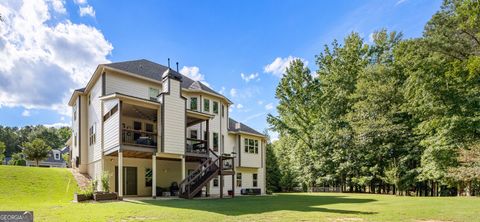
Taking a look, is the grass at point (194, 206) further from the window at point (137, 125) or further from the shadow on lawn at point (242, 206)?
the window at point (137, 125)

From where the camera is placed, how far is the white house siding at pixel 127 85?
1892cm

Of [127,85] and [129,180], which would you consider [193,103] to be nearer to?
[127,85]

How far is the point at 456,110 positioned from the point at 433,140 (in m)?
2.51

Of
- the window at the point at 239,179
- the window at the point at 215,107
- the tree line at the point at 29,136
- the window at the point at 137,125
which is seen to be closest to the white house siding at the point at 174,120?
the window at the point at 137,125

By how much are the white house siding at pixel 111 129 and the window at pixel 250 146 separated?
1137 centimetres

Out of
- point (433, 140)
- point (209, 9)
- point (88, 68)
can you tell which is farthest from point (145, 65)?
point (433, 140)

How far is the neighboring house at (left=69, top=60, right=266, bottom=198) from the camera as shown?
17016 mm

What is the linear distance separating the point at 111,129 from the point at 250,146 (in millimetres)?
12375

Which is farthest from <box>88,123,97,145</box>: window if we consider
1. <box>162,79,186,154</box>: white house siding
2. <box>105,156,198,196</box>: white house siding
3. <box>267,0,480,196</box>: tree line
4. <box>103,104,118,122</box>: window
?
<box>267,0,480,196</box>: tree line

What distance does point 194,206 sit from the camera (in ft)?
39.5

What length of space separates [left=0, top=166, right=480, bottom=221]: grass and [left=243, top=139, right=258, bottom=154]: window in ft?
29.7

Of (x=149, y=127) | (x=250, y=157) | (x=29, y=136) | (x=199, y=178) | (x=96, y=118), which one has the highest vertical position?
(x=96, y=118)

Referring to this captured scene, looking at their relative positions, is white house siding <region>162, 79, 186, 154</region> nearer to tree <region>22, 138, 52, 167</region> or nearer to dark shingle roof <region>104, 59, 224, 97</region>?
dark shingle roof <region>104, 59, 224, 97</region>
